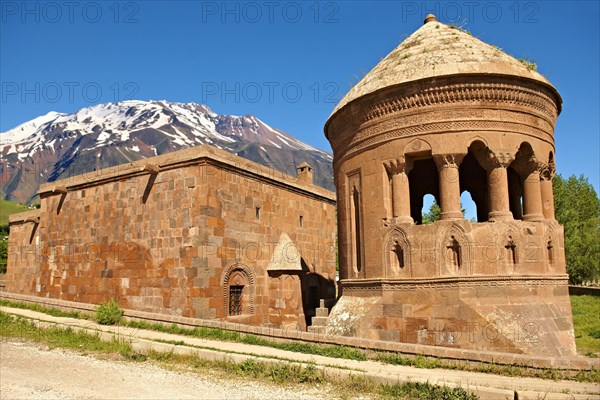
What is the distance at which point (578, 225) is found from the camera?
35562 millimetres

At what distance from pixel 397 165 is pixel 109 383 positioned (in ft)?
24.1

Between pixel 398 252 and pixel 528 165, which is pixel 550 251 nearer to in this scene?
pixel 528 165

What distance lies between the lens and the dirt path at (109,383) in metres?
6.55

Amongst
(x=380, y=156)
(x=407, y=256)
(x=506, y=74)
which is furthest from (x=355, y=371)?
(x=506, y=74)

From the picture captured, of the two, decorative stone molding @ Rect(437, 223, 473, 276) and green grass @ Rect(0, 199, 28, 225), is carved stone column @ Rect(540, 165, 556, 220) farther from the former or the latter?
green grass @ Rect(0, 199, 28, 225)

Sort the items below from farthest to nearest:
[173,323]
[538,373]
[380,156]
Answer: [173,323] → [380,156] → [538,373]

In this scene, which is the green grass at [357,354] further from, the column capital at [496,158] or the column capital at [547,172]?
the column capital at [547,172]

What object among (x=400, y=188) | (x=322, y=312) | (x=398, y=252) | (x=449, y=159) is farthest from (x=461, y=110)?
(x=322, y=312)

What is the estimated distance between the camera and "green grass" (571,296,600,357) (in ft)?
40.8

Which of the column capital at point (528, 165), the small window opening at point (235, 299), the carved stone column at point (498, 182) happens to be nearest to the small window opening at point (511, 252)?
the carved stone column at point (498, 182)

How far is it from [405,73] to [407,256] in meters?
4.23

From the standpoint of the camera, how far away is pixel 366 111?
1130 centimetres

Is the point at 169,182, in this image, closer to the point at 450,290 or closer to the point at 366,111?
the point at 366,111

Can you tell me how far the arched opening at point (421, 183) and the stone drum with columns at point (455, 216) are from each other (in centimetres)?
352
